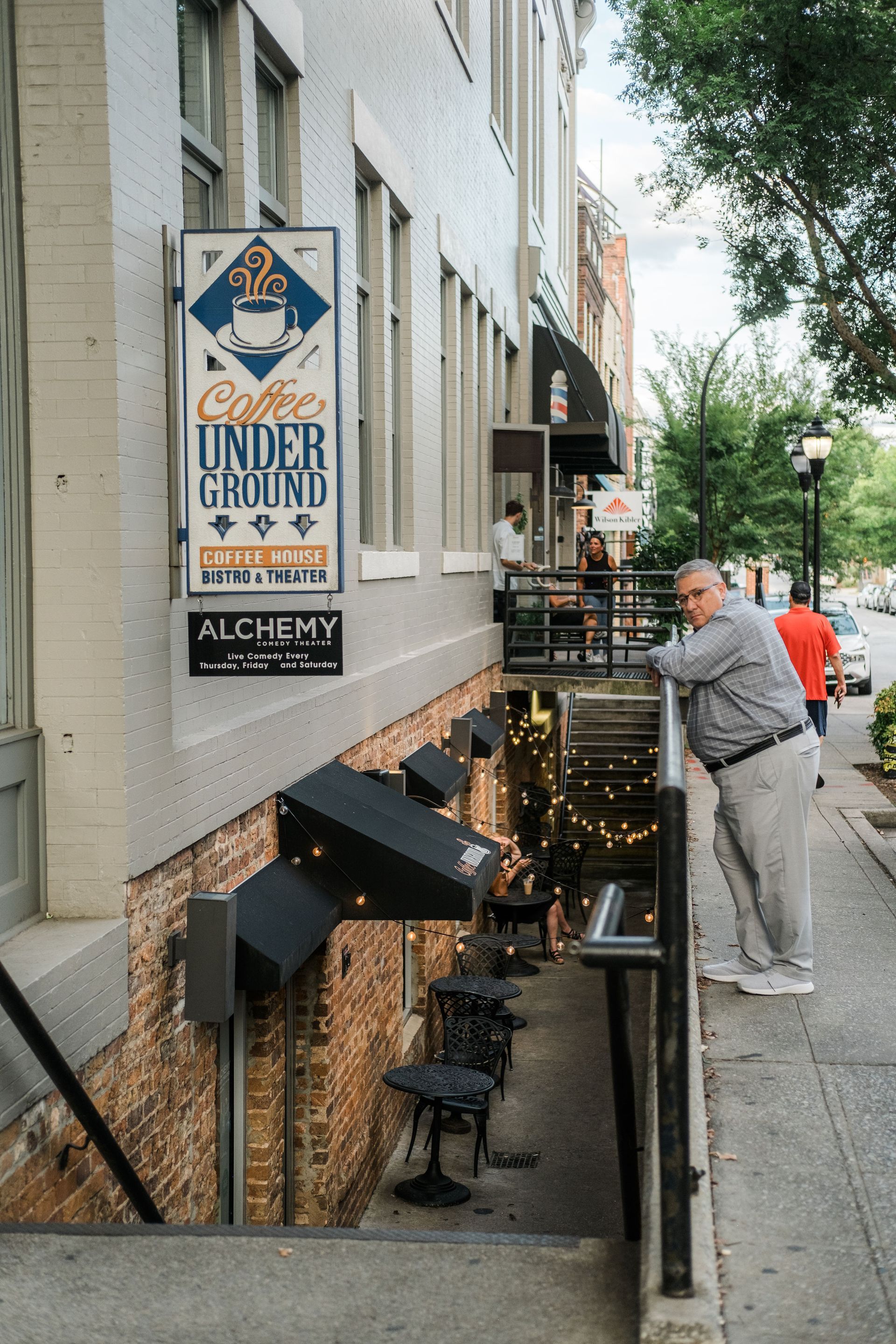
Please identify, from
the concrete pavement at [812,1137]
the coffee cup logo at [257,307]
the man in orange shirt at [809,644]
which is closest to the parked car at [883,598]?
the man in orange shirt at [809,644]

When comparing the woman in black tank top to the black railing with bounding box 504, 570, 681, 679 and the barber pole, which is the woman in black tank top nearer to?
the black railing with bounding box 504, 570, 681, 679

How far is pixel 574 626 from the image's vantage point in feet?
56.3

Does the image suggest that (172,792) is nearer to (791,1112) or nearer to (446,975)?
(791,1112)

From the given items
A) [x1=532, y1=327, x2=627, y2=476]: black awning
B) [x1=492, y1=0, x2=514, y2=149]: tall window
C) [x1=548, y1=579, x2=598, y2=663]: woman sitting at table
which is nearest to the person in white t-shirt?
[x1=548, y1=579, x2=598, y2=663]: woman sitting at table

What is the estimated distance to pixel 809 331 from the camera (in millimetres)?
22016

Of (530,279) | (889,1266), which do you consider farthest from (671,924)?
(530,279)

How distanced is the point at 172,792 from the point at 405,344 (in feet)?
20.8

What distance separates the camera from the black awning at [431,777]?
9.94 meters

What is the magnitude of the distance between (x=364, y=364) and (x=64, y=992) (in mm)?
6223

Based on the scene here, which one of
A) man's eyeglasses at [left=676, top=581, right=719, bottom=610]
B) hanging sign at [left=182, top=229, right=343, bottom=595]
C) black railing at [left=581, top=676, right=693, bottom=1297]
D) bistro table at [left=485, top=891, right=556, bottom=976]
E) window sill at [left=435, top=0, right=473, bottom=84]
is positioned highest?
window sill at [left=435, top=0, right=473, bottom=84]

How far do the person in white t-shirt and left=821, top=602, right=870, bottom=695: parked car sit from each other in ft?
46.3

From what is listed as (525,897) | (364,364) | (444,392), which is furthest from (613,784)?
(364,364)

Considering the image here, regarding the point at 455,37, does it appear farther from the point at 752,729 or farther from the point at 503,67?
the point at 752,729

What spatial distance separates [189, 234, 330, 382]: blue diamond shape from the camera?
5062 mm
